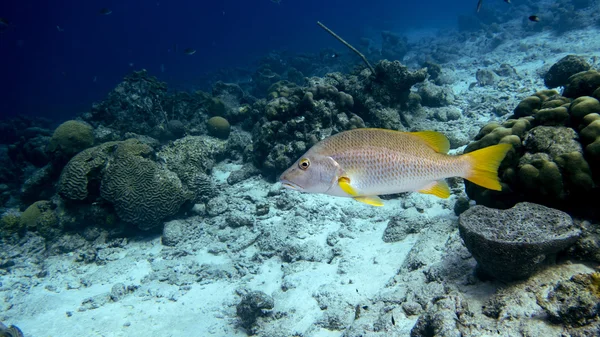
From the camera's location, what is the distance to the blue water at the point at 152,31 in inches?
2179

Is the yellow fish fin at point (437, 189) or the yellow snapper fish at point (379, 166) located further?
the yellow fish fin at point (437, 189)

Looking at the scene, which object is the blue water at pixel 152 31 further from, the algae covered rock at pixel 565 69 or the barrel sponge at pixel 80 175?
the barrel sponge at pixel 80 175

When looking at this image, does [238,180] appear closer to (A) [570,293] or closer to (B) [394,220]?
(B) [394,220]

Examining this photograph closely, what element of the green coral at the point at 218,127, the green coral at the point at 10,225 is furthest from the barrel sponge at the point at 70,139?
the green coral at the point at 218,127

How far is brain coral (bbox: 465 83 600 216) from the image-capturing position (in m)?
3.10

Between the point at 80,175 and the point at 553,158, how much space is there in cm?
910

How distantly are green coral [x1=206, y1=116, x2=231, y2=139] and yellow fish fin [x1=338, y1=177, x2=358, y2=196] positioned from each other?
9102mm

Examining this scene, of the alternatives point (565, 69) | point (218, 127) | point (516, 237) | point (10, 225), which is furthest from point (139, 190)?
point (565, 69)

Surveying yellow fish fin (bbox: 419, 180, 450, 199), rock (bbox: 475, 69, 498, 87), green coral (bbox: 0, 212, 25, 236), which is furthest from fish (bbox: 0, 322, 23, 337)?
rock (bbox: 475, 69, 498, 87)

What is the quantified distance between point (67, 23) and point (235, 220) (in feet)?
475

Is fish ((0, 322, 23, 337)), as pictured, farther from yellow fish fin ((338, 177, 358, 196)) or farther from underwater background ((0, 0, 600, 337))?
yellow fish fin ((338, 177, 358, 196))

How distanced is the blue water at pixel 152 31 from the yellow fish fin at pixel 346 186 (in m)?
44.3

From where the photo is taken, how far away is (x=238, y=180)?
8.15 metres

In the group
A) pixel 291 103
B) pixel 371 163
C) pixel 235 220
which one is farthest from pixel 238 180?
pixel 371 163
